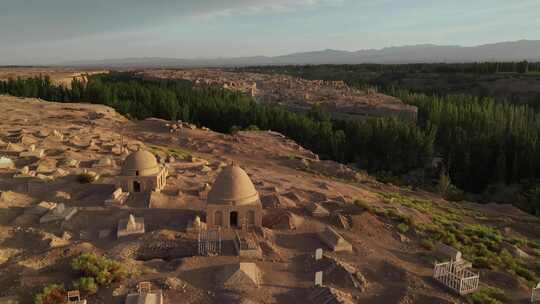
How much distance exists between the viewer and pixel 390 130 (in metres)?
41.4

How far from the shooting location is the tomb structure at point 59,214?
61.4ft

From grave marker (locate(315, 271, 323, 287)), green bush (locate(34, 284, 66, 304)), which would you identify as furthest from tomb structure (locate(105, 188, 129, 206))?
grave marker (locate(315, 271, 323, 287))

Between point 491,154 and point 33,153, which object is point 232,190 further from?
point 491,154

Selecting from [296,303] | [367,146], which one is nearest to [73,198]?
[296,303]

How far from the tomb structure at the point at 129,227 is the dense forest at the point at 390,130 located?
28.0 m

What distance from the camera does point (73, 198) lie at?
2183 cm

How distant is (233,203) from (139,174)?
21.9 ft

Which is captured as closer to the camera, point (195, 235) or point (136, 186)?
point (195, 235)

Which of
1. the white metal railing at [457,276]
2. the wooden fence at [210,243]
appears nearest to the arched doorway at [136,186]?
the wooden fence at [210,243]

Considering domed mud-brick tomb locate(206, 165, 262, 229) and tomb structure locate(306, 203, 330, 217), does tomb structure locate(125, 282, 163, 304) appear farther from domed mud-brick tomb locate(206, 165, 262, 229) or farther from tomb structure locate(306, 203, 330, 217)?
tomb structure locate(306, 203, 330, 217)

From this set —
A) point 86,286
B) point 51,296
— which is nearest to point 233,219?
point 86,286

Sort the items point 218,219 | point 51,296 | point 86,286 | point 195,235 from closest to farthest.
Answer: point 51,296, point 86,286, point 195,235, point 218,219

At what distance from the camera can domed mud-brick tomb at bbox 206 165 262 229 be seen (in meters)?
18.2

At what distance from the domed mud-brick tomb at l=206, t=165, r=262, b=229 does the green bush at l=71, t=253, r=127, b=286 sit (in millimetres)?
5011
